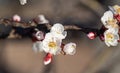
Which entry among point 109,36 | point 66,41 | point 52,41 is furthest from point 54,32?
point 66,41

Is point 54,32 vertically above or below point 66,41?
above

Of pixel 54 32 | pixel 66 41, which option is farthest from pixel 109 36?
pixel 66 41

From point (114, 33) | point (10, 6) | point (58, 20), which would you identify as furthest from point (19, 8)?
point (114, 33)

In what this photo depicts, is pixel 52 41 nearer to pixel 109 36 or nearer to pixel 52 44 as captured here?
pixel 52 44

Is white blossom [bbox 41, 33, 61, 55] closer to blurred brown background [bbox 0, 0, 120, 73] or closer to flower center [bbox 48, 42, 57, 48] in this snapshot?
flower center [bbox 48, 42, 57, 48]

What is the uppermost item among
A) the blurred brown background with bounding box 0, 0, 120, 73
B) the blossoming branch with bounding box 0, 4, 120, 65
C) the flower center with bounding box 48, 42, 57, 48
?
the blossoming branch with bounding box 0, 4, 120, 65

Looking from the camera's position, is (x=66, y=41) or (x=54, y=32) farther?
(x=66, y=41)

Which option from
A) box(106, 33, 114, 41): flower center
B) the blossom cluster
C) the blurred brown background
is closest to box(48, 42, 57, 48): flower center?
the blossom cluster

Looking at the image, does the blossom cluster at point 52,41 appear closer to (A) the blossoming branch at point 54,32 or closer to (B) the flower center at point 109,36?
(A) the blossoming branch at point 54,32

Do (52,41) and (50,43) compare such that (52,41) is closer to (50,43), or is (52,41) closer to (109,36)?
(50,43)
